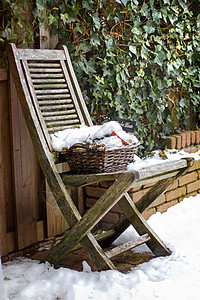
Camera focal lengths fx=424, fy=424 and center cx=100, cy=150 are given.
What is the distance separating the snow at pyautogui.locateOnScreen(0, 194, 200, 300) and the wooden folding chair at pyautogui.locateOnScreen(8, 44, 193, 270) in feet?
0.28

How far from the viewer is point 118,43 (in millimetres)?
3322

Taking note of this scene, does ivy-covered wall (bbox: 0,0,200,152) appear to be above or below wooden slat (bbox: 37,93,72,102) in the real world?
above

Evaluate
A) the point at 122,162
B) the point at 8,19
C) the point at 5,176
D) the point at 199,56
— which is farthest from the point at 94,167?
the point at 199,56

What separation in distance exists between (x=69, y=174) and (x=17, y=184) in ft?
1.63

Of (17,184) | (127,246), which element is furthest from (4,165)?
(127,246)

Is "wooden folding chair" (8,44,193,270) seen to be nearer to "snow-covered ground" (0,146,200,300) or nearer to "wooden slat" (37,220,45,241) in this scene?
"snow-covered ground" (0,146,200,300)

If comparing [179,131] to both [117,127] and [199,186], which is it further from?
[117,127]

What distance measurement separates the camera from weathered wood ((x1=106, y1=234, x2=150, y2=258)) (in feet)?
7.88

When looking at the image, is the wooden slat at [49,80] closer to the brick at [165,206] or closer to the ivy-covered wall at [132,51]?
the ivy-covered wall at [132,51]

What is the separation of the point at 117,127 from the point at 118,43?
1136 millimetres

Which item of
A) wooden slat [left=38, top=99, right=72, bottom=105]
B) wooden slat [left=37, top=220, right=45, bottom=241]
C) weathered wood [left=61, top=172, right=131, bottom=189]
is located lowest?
wooden slat [left=37, top=220, right=45, bottom=241]

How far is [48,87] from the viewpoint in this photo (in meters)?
2.62

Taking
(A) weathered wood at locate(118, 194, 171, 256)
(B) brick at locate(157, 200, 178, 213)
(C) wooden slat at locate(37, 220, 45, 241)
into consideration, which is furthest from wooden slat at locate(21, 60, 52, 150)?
(B) brick at locate(157, 200, 178, 213)

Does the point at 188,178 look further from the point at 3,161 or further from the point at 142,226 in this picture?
the point at 3,161
